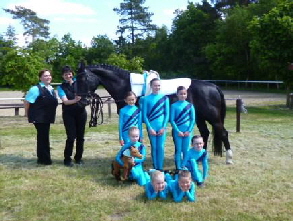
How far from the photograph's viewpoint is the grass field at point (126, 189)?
394 centimetres

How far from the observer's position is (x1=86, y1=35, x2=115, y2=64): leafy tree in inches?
1704

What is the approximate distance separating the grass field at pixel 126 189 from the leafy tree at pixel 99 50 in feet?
117

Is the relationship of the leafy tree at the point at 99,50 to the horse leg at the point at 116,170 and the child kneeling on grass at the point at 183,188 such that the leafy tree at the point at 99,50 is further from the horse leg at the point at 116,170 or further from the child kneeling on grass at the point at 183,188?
the child kneeling on grass at the point at 183,188

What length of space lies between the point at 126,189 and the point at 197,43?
36.5 m

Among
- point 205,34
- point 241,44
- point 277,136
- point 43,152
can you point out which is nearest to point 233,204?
point 43,152

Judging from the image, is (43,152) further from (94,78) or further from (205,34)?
(205,34)

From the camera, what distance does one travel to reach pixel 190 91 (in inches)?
246

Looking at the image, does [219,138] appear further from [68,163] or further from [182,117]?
[68,163]

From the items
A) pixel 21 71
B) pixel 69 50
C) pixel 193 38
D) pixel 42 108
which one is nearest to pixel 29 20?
pixel 69 50

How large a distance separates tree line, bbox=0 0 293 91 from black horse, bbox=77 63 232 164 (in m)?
9.50

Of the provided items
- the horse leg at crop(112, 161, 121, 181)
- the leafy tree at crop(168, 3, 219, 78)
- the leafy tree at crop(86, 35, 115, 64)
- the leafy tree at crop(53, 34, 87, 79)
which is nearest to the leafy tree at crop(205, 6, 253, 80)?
the leafy tree at crop(168, 3, 219, 78)

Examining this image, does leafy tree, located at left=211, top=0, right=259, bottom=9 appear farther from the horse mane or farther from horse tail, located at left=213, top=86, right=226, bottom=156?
the horse mane

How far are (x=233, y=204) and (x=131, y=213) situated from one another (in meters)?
1.20

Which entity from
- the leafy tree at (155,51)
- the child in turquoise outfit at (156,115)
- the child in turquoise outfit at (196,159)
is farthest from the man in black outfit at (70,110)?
the leafy tree at (155,51)
